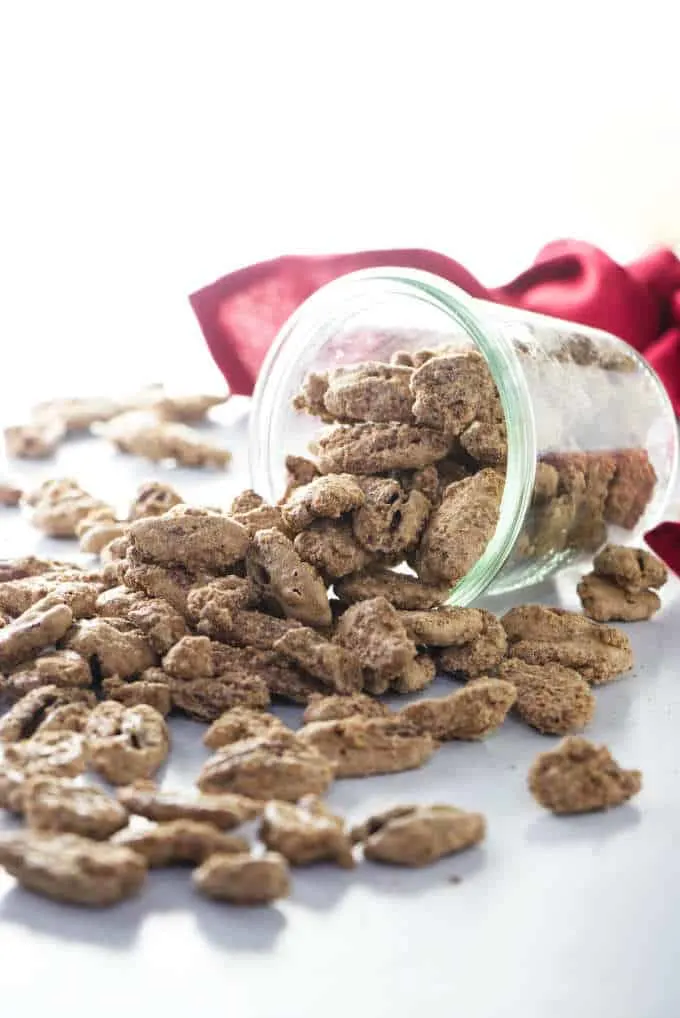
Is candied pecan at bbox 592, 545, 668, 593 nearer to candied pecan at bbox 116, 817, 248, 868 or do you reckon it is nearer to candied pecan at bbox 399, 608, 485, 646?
candied pecan at bbox 399, 608, 485, 646

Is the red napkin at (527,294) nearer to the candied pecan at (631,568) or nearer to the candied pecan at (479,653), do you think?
the candied pecan at (631,568)

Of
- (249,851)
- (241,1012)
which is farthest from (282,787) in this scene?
(241,1012)

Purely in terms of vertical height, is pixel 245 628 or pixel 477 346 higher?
pixel 477 346

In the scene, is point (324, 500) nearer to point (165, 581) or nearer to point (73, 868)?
point (165, 581)

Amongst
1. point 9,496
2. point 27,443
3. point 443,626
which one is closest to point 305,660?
point 443,626

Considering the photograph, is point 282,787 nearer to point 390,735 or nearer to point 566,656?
→ point 390,735
